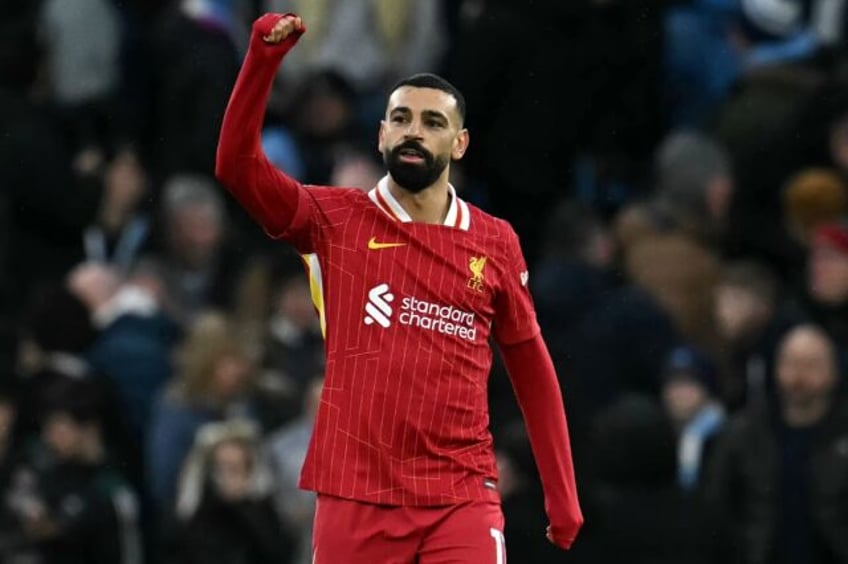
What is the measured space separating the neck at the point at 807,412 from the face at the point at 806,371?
1 centimetres

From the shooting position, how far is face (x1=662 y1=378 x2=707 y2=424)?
13.7 meters

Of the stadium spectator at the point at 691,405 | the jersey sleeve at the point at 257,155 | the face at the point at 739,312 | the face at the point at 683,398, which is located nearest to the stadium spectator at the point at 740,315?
the face at the point at 739,312

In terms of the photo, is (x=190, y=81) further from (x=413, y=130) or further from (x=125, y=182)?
(x=413, y=130)

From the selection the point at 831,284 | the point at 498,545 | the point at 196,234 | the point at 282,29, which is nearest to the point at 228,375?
the point at 196,234

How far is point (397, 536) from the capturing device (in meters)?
8.77

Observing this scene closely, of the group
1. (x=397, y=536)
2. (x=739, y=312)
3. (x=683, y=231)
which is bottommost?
(x=397, y=536)

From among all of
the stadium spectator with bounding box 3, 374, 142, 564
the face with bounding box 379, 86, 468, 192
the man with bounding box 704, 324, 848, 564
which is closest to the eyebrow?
the face with bounding box 379, 86, 468, 192

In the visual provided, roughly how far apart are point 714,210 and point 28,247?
3772mm

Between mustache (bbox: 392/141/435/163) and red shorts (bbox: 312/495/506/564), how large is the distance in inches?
43.2

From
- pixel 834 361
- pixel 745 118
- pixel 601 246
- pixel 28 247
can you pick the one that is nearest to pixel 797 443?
pixel 834 361

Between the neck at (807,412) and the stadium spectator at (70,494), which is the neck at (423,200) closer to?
the neck at (807,412)

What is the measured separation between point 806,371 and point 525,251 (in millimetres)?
3301

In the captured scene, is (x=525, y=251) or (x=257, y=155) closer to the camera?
(x=257, y=155)

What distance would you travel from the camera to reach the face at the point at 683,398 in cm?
1369
